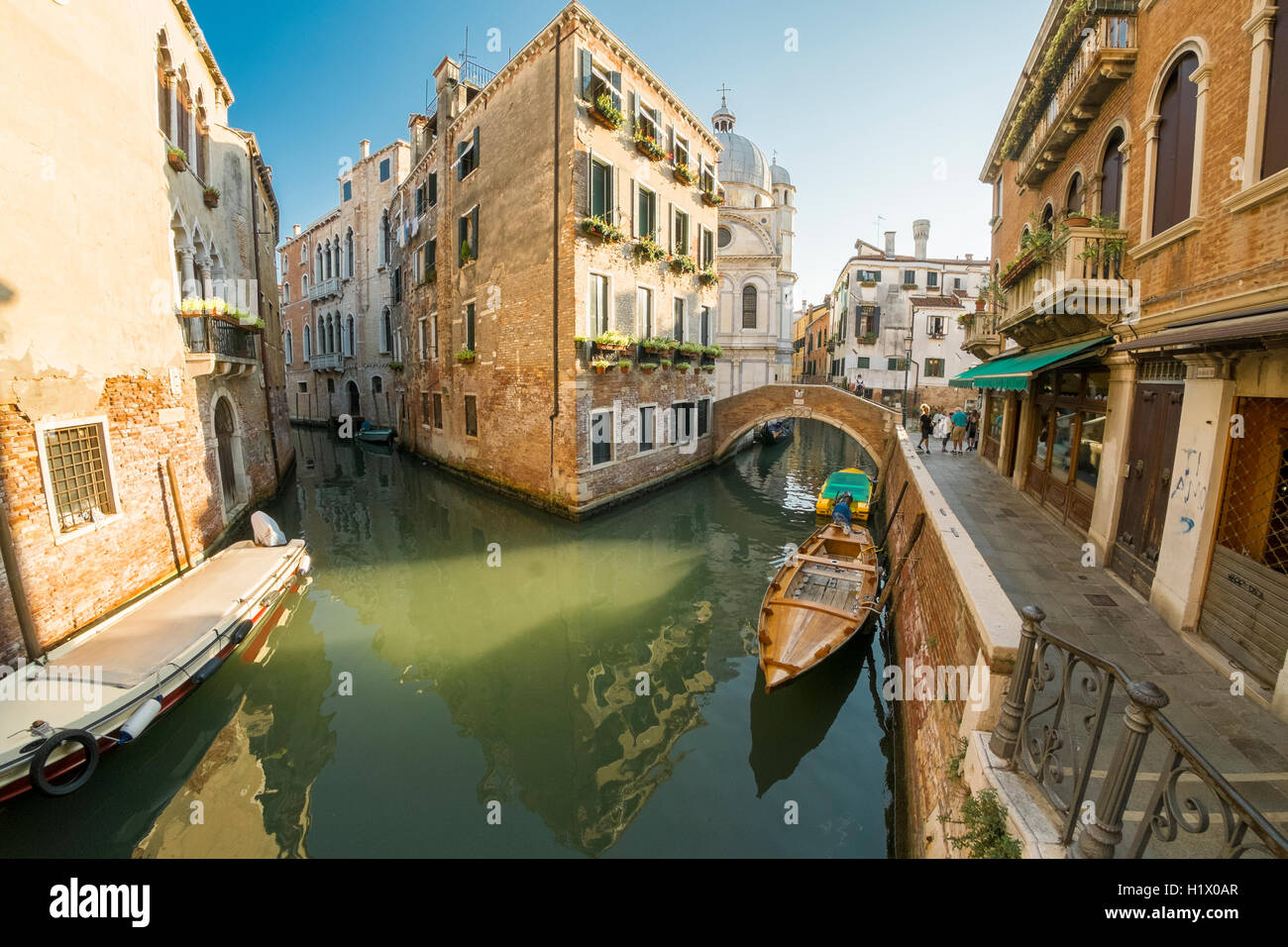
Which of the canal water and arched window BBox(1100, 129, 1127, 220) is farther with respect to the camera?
arched window BBox(1100, 129, 1127, 220)

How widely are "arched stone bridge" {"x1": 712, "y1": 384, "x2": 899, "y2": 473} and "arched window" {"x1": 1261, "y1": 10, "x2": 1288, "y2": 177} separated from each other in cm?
1371

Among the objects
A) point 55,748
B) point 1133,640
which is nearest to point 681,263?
point 1133,640

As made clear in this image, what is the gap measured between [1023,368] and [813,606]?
16.6 ft

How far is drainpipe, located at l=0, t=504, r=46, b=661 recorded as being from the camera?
5918 mm

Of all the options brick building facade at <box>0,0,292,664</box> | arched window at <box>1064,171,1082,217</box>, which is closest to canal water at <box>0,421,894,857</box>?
brick building facade at <box>0,0,292,664</box>

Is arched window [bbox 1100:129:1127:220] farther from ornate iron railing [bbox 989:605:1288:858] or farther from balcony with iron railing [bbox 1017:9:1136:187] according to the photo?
ornate iron railing [bbox 989:605:1288:858]

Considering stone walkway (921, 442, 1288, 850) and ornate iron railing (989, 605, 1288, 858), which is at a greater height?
ornate iron railing (989, 605, 1288, 858)

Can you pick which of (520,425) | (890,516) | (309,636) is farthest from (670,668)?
(520,425)

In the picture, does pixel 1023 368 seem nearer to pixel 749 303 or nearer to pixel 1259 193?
pixel 1259 193

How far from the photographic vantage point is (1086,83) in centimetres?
765

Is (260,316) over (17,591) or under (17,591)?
over

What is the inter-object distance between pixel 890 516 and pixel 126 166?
1510 centimetres

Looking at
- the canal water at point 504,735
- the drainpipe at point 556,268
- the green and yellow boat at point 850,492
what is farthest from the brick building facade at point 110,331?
the green and yellow boat at point 850,492

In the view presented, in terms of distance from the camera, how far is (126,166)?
826cm
